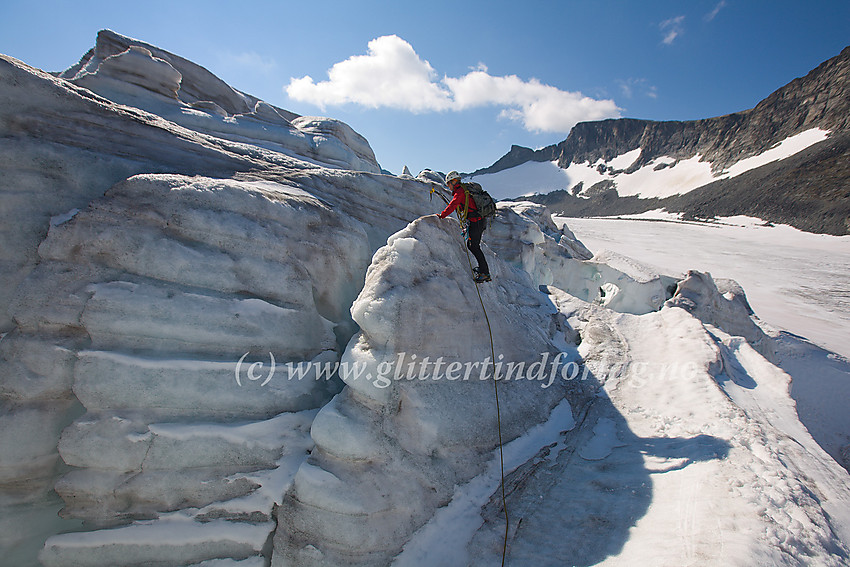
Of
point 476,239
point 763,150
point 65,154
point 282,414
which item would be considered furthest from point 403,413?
point 763,150

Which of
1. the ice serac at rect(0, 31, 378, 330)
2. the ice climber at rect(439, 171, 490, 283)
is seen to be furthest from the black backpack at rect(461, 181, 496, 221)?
the ice serac at rect(0, 31, 378, 330)

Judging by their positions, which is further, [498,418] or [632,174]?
[632,174]

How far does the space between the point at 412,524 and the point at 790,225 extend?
157 feet

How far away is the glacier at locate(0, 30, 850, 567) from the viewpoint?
3.83 meters

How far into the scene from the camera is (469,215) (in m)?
5.75

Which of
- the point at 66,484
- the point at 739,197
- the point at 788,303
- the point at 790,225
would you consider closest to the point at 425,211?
the point at 66,484

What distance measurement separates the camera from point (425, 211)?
8.06 m

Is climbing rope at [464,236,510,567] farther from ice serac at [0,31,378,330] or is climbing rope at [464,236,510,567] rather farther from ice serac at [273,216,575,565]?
ice serac at [0,31,378,330]

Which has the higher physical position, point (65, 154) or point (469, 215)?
point (65, 154)

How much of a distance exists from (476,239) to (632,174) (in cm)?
8028

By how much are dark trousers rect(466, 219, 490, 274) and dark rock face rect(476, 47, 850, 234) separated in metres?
42.6

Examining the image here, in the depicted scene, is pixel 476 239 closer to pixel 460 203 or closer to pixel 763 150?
pixel 460 203

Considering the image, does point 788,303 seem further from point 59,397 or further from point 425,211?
point 59,397

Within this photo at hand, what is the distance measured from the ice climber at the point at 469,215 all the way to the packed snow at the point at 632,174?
61.4 m
